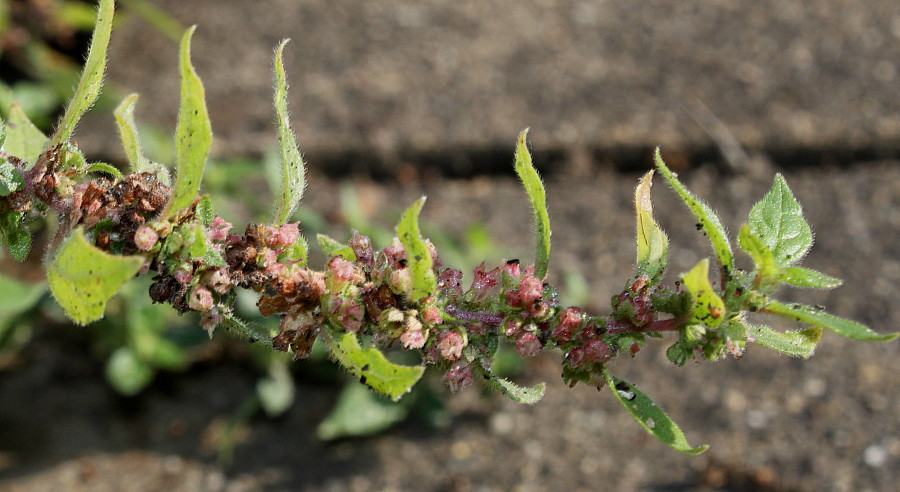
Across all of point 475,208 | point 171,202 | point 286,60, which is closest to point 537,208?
point 171,202

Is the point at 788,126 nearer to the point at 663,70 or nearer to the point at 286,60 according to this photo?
the point at 663,70

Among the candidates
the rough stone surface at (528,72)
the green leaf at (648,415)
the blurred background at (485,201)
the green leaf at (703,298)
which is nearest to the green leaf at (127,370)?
the blurred background at (485,201)

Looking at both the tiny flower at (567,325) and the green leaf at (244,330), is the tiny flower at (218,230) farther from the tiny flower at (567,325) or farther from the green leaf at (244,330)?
the tiny flower at (567,325)

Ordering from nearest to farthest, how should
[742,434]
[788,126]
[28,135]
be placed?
[28,135]
[742,434]
[788,126]

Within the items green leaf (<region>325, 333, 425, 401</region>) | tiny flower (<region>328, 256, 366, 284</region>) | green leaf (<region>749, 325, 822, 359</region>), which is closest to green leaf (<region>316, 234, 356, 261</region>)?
tiny flower (<region>328, 256, 366, 284</region>)

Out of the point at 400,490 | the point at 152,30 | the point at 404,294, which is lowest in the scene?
the point at 400,490

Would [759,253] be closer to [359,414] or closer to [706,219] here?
[706,219]
